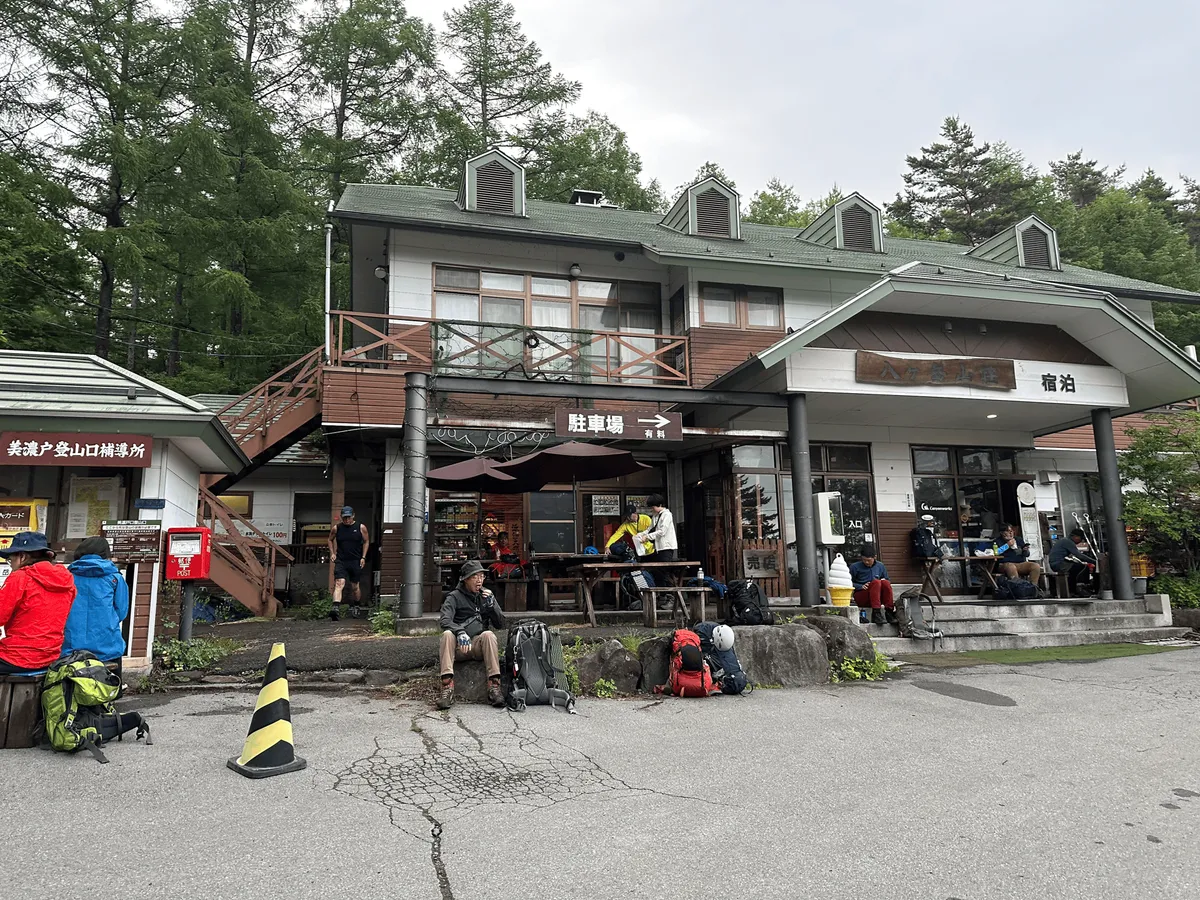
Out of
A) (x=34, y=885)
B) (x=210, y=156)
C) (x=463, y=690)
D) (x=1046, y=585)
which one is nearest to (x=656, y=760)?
(x=463, y=690)

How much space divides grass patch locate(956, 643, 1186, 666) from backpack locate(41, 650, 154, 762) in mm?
10061

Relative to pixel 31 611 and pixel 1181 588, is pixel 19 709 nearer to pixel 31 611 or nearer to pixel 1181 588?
pixel 31 611

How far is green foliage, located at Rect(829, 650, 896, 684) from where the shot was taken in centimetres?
910

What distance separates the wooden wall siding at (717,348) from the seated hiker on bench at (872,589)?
16.8 feet

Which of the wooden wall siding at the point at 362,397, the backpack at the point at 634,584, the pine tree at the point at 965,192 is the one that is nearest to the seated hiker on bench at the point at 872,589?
the backpack at the point at 634,584

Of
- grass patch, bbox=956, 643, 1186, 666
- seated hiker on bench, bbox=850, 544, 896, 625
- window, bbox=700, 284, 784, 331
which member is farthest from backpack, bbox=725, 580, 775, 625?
window, bbox=700, 284, 784, 331

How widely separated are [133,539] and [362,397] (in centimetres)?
614

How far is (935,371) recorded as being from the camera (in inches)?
528

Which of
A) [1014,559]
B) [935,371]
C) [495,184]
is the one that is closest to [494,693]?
[935,371]

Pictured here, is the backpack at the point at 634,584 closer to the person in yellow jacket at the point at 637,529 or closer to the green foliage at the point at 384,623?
the person in yellow jacket at the point at 637,529

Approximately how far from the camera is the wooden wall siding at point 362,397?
13898 mm

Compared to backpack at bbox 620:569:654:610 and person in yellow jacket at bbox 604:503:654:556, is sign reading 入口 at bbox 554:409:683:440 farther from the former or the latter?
A: backpack at bbox 620:569:654:610

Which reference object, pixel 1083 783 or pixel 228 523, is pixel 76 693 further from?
pixel 228 523

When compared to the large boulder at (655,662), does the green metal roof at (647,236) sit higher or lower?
higher
